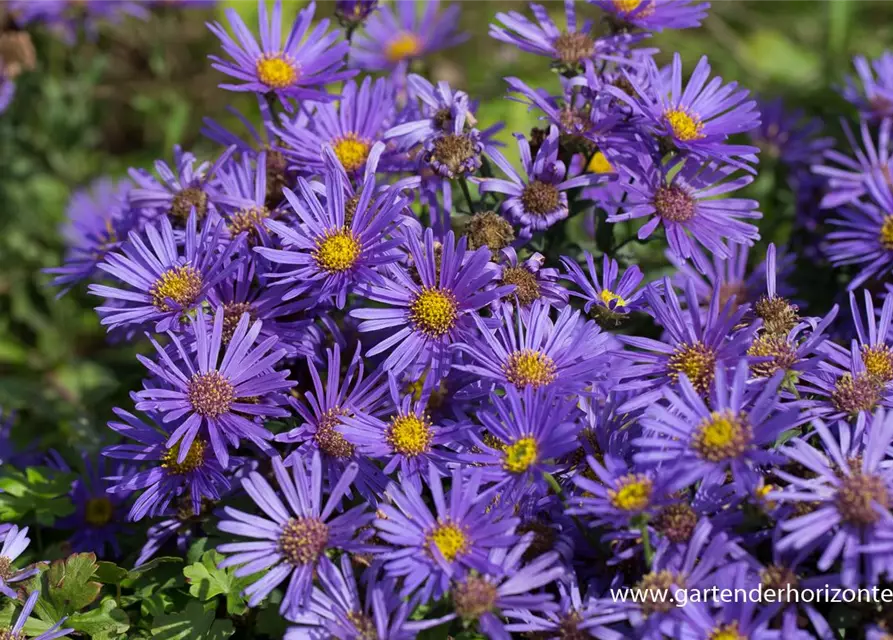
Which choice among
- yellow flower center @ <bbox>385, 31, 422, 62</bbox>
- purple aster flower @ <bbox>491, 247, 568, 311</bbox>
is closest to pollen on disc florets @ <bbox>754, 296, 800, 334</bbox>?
purple aster flower @ <bbox>491, 247, 568, 311</bbox>

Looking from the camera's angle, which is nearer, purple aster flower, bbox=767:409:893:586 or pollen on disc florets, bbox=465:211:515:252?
purple aster flower, bbox=767:409:893:586

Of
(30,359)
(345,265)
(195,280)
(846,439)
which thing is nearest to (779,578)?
(846,439)

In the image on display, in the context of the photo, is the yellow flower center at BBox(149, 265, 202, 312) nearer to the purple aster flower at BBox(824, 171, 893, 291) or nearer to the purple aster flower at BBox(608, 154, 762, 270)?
the purple aster flower at BBox(608, 154, 762, 270)

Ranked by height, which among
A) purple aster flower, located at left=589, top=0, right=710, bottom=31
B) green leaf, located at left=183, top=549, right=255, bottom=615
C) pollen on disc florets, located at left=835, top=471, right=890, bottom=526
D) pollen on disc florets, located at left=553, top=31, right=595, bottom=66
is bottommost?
green leaf, located at left=183, top=549, right=255, bottom=615

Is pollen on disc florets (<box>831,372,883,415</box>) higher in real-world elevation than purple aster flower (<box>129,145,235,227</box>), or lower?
lower

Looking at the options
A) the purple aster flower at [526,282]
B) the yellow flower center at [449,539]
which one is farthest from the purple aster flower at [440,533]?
the purple aster flower at [526,282]

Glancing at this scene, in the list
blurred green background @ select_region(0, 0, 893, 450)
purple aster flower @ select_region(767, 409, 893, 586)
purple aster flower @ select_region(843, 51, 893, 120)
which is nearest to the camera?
purple aster flower @ select_region(767, 409, 893, 586)

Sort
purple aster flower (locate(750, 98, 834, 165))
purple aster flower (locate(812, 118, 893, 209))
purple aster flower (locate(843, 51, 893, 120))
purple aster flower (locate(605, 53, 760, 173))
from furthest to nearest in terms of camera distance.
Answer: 1. purple aster flower (locate(750, 98, 834, 165))
2. purple aster flower (locate(843, 51, 893, 120))
3. purple aster flower (locate(812, 118, 893, 209))
4. purple aster flower (locate(605, 53, 760, 173))

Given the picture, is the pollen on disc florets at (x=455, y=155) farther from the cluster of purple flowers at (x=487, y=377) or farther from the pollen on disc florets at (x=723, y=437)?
the pollen on disc florets at (x=723, y=437)
